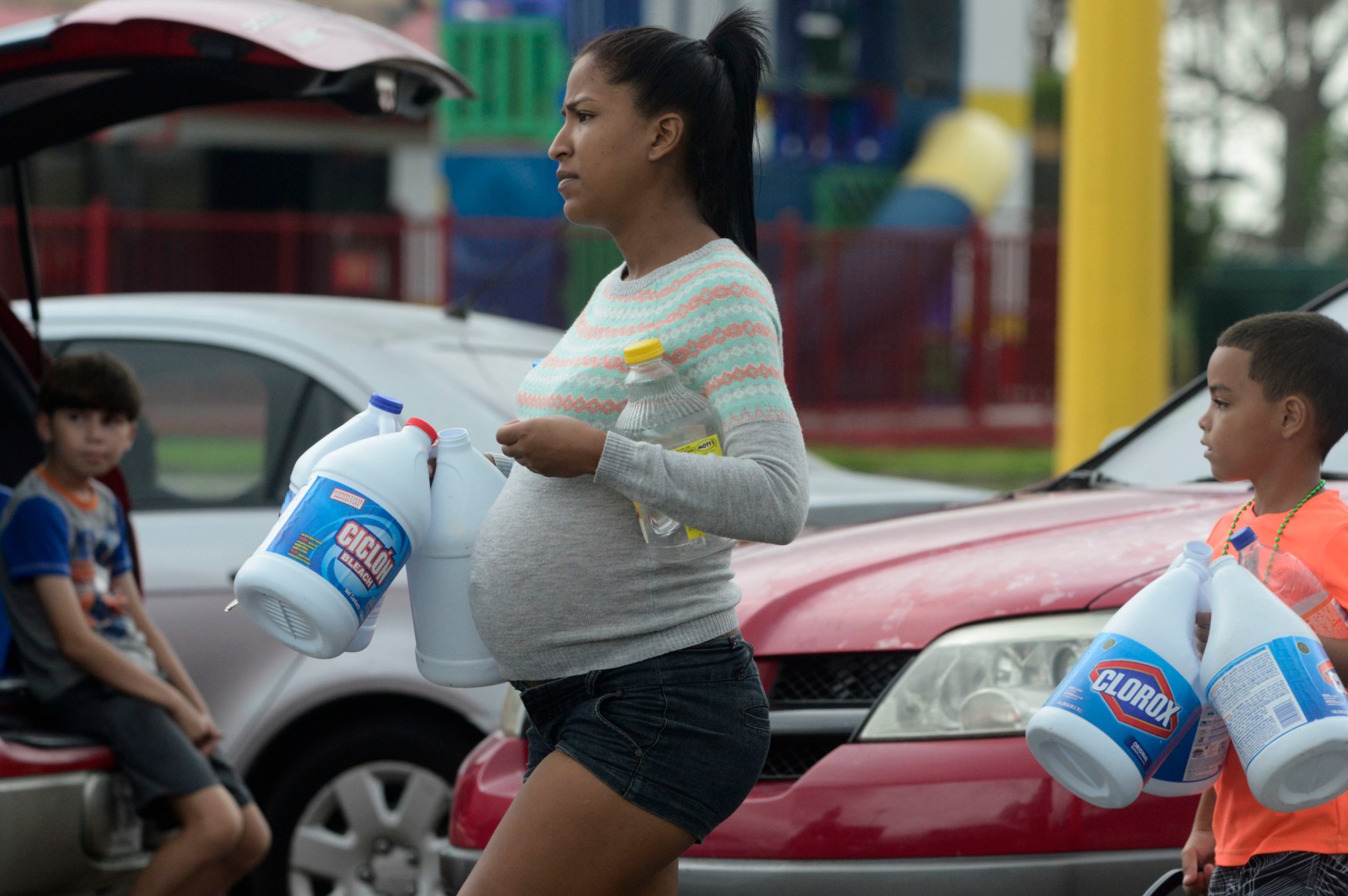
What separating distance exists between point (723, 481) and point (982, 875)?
1.06 meters

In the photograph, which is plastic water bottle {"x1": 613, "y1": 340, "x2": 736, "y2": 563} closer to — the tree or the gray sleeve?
the gray sleeve

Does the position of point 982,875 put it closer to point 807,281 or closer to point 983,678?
point 983,678

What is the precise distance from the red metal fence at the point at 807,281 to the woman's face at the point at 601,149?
12086mm

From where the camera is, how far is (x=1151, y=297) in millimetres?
8008

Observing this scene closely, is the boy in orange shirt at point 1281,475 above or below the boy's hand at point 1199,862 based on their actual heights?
above

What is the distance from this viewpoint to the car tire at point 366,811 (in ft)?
14.9

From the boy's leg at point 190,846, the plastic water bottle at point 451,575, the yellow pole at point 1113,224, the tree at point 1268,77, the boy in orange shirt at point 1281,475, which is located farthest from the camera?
the tree at point 1268,77

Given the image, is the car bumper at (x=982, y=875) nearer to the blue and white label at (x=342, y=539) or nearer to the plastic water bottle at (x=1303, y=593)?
the plastic water bottle at (x=1303, y=593)

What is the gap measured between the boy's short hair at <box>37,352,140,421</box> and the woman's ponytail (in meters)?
2.11

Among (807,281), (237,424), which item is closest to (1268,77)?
(807,281)

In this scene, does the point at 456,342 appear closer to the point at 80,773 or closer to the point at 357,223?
the point at 80,773

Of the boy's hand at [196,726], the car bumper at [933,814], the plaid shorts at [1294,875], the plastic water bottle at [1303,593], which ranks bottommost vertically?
the boy's hand at [196,726]

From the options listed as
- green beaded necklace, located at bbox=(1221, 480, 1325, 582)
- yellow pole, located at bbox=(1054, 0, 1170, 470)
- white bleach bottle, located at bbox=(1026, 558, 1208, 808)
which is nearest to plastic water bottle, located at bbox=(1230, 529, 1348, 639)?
green beaded necklace, located at bbox=(1221, 480, 1325, 582)

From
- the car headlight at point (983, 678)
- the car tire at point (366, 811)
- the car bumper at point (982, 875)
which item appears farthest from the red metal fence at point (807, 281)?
the car bumper at point (982, 875)
